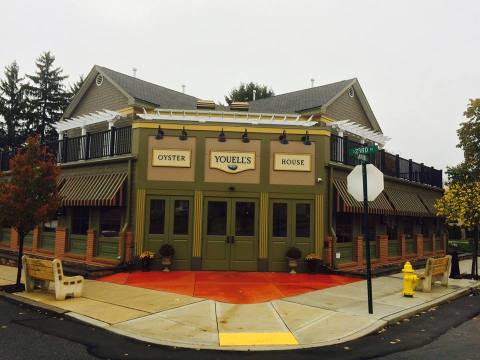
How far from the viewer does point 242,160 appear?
14336 millimetres

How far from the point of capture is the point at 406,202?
1955cm

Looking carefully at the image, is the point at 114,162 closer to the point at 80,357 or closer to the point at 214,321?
the point at 214,321

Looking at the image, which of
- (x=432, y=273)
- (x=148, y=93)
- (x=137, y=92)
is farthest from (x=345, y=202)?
(x=148, y=93)

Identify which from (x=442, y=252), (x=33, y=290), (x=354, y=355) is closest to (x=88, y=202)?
(x=33, y=290)

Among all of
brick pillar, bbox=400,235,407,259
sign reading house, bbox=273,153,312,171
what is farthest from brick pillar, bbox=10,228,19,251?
brick pillar, bbox=400,235,407,259

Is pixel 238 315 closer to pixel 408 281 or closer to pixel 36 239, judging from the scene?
pixel 408 281

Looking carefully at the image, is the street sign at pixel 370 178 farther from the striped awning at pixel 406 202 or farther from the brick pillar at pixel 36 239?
the brick pillar at pixel 36 239

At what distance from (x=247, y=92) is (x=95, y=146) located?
3416 centimetres

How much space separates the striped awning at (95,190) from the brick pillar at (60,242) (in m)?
1.40

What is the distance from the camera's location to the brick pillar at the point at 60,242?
16062 millimetres

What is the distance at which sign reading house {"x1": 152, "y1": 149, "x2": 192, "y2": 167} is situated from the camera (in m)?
14.2

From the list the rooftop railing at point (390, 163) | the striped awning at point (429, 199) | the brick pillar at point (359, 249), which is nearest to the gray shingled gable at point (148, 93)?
the rooftop railing at point (390, 163)

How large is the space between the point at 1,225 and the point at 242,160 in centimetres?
775

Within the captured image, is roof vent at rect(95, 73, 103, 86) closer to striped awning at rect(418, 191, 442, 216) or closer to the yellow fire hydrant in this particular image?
the yellow fire hydrant
